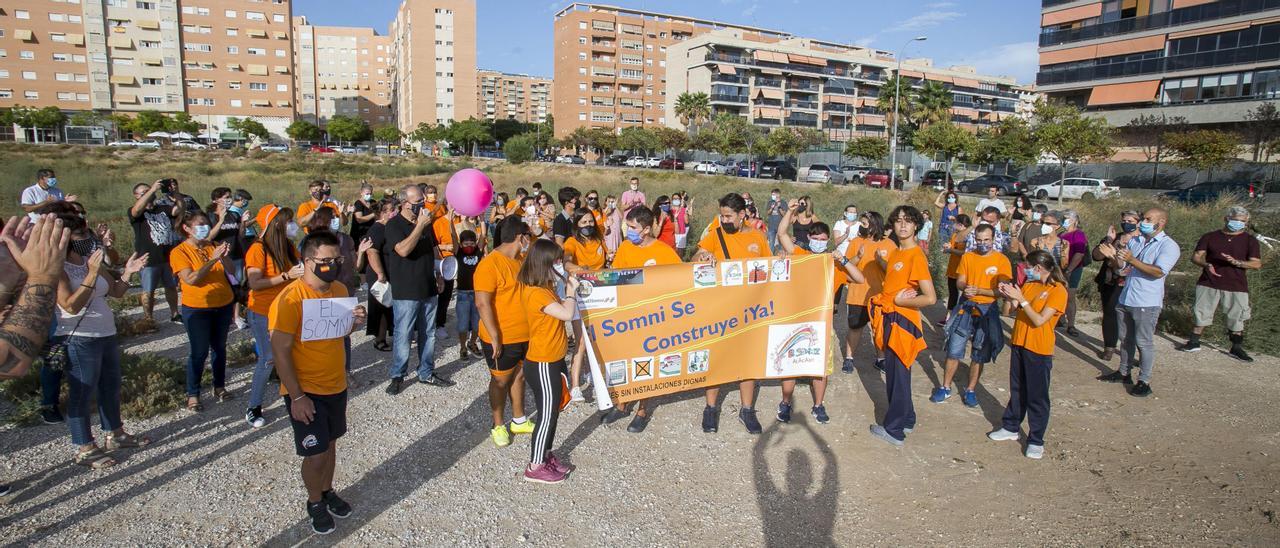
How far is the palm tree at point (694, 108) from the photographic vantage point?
82312 millimetres

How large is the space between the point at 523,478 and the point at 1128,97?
183 feet

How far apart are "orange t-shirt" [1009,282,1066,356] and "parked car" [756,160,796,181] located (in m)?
44.8

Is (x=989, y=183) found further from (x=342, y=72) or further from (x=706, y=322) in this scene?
(x=342, y=72)

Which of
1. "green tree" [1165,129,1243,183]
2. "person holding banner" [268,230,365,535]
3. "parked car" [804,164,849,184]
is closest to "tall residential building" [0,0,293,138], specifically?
"parked car" [804,164,849,184]

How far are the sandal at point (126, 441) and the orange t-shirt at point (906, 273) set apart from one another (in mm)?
6095

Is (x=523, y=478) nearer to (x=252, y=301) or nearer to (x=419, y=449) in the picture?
(x=419, y=449)

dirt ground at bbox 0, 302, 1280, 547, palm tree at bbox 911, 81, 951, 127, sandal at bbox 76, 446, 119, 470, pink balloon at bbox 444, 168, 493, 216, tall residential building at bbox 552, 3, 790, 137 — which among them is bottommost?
dirt ground at bbox 0, 302, 1280, 547

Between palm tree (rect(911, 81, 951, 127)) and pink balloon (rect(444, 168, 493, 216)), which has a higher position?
palm tree (rect(911, 81, 951, 127))

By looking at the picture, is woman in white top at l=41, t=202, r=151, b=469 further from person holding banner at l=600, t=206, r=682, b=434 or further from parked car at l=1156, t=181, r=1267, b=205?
parked car at l=1156, t=181, r=1267, b=205

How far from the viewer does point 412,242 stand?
6.11m

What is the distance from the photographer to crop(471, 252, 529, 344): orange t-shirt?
15.9 feet

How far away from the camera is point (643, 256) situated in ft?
19.3

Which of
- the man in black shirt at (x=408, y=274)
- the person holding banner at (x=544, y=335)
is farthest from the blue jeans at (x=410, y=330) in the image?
the person holding banner at (x=544, y=335)

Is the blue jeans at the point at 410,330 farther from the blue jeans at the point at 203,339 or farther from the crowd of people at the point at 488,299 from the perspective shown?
the blue jeans at the point at 203,339
